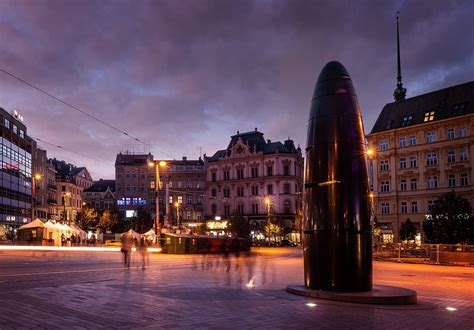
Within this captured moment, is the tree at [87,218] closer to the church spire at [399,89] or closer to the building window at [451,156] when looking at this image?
the church spire at [399,89]

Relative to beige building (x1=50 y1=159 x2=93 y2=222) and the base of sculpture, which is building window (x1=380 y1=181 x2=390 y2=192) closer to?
the base of sculpture

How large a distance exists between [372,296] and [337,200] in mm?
2667

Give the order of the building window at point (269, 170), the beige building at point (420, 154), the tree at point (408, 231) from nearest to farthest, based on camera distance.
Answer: the tree at point (408, 231) < the beige building at point (420, 154) < the building window at point (269, 170)

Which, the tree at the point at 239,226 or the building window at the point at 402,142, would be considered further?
the tree at the point at 239,226

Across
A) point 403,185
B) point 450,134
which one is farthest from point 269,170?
point 450,134

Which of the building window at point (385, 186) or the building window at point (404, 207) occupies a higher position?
the building window at point (385, 186)

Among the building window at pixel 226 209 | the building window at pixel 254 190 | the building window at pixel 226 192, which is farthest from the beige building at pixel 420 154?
the building window at pixel 226 209

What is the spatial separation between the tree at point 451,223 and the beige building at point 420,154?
1949cm

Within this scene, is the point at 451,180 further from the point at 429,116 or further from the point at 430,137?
the point at 429,116

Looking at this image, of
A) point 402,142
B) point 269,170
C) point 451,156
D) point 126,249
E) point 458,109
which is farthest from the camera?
point 269,170

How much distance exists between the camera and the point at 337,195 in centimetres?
1327

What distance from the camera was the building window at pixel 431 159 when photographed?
Result: 216 feet

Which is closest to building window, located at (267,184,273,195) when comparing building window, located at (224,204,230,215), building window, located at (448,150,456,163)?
building window, located at (224,204,230,215)

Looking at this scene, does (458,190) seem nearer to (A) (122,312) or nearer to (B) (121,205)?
(A) (122,312)
